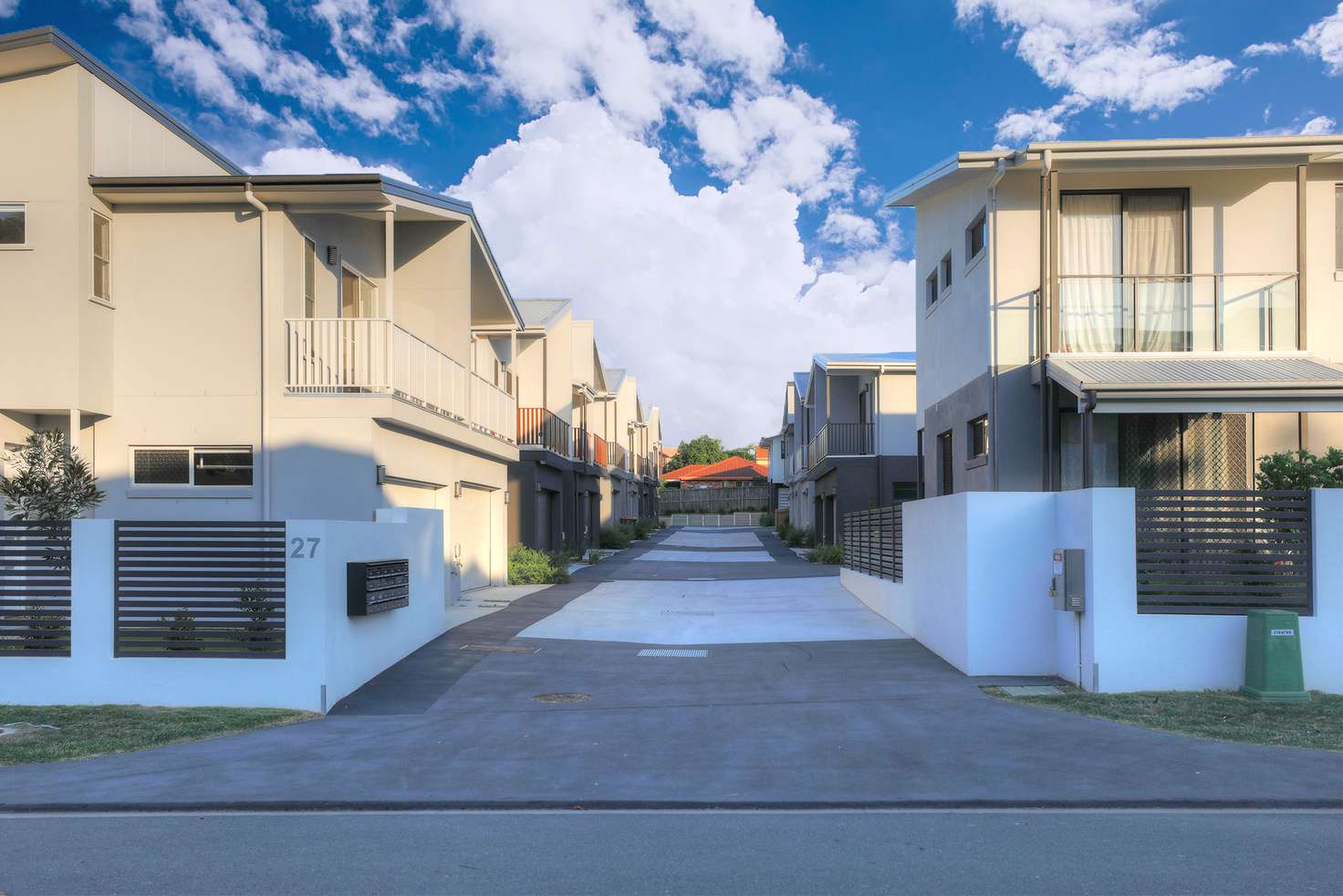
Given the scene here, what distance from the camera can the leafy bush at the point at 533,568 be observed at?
2231cm

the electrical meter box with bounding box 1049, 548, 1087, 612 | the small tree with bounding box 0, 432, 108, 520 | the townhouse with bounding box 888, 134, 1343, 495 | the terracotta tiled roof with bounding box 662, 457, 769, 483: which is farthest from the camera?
the terracotta tiled roof with bounding box 662, 457, 769, 483

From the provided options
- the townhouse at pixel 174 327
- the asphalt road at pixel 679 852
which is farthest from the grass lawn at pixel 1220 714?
the townhouse at pixel 174 327

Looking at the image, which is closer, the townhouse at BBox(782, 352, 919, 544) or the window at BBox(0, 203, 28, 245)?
the window at BBox(0, 203, 28, 245)

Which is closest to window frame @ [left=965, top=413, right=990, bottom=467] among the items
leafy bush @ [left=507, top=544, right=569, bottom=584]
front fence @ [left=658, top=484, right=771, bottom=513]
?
leafy bush @ [left=507, top=544, right=569, bottom=584]

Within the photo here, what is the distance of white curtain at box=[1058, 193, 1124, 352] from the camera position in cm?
1371

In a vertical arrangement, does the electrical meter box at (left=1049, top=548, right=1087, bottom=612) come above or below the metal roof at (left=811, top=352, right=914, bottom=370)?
below

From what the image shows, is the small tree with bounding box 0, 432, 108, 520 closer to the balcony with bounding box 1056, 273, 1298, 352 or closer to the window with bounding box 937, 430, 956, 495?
the balcony with bounding box 1056, 273, 1298, 352

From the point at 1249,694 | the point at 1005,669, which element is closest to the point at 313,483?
the point at 1005,669

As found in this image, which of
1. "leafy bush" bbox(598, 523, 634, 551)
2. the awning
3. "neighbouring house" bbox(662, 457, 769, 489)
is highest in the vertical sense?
the awning

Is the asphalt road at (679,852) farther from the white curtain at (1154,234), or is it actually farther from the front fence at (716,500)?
the front fence at (716,500)

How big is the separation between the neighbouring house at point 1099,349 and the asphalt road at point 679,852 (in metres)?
4.83

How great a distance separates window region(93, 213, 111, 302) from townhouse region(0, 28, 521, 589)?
3 cm

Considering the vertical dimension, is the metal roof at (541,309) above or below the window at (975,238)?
above

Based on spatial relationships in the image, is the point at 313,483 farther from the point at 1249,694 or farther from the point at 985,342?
the point at 1249,694
